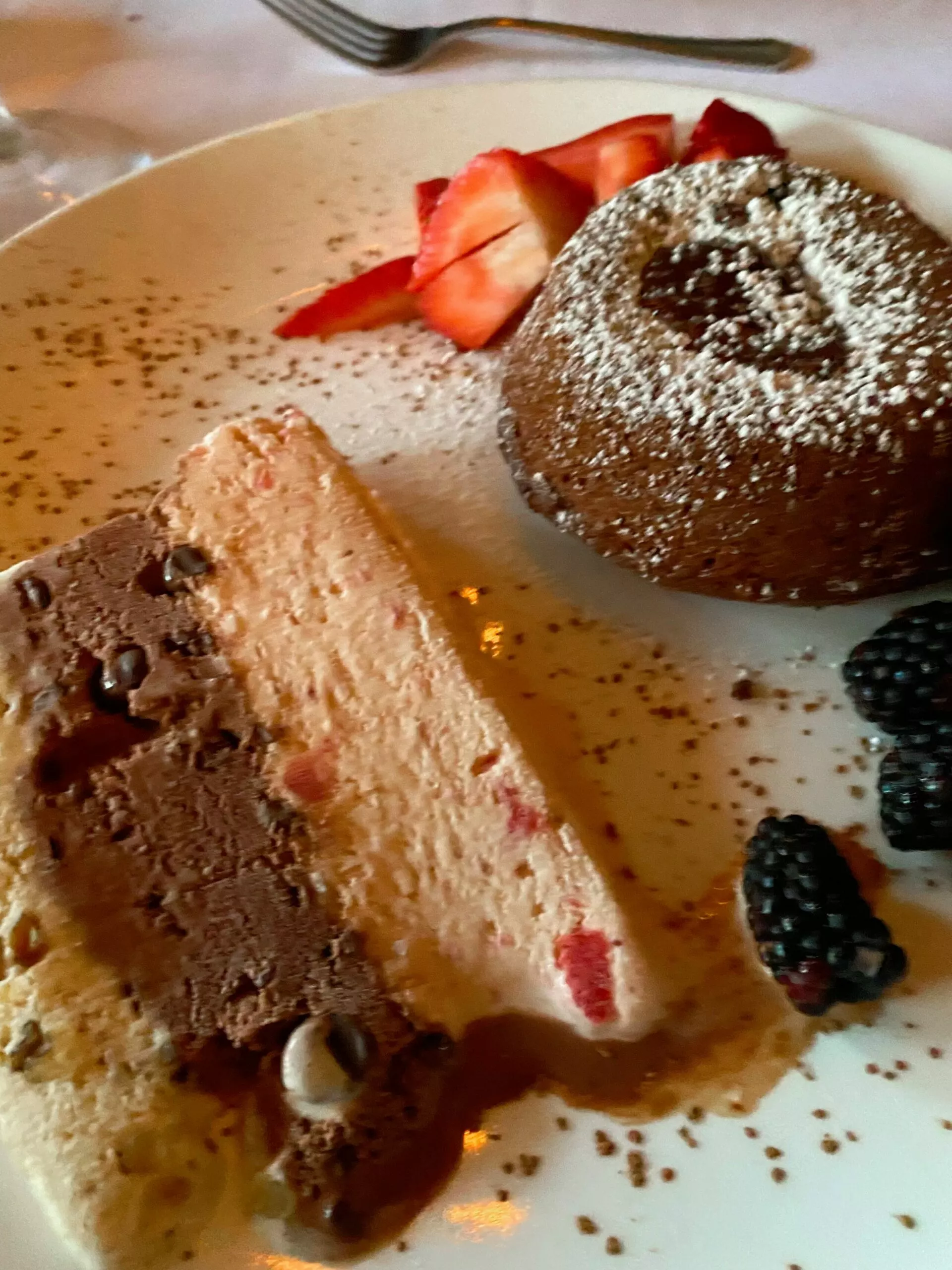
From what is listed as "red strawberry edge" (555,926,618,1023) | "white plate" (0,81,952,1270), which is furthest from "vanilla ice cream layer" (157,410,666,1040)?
"white plate" (0,81,952,1270)

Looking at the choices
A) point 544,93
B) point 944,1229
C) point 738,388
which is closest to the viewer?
point 944,1229

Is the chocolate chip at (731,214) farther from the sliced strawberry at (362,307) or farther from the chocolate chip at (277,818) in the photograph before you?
the chocolate chip at (277,818)

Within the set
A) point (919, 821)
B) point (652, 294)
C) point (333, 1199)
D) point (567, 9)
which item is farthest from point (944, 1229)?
point (567, 9)

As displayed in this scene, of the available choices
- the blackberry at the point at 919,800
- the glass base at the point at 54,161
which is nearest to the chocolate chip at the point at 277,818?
the blackberry at the point at 919,800

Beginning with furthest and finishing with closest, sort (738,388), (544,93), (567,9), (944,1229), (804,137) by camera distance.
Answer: (567,9)
(544,93)
(804,137)
(738,388)
(944,1229)

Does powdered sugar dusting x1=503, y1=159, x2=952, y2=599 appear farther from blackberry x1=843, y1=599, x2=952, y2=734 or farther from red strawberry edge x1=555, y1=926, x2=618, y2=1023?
red strawberry edge x1=555, y1=926, x2=618, y2=1023

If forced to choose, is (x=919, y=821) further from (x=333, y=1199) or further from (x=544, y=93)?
(x=544, y=93)

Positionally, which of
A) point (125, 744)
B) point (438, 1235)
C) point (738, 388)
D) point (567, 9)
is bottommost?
point (438, 1235)

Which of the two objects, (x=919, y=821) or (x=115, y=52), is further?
(x=115, y=52)
